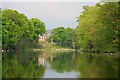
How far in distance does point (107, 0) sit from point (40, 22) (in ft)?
206

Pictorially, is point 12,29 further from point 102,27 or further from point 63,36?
point 63,36

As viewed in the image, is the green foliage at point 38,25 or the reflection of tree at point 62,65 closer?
the reflection of tree at point 62,65

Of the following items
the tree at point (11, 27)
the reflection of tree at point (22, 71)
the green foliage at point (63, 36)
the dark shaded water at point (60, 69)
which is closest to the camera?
the reflection of tree at point (22, 71)

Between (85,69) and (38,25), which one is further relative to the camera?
(38,25)

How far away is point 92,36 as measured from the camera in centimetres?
5422

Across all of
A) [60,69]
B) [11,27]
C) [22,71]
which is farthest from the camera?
[11,27]

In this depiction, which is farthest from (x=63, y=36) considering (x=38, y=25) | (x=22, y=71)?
(x=22, y=71)

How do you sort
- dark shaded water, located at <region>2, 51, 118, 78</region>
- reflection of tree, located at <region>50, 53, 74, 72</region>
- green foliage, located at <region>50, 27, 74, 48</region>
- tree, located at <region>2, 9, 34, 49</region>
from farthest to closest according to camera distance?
green foliage, located at <region>50, 27, 74, 48</region>
tree, located at <region>2, 9, 34, 49</region>
reflection of tree, located at <region>50, 53, 74, 72</region>
dark shaded water, located at <region>2, 51, 118, 78</region>

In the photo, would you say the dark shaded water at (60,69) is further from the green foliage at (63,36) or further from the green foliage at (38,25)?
the green foliage at (63,36)

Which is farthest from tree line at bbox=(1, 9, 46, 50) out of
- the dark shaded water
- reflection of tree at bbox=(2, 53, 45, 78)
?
reflection of tree at bbox=(2, 53, 45, 78)

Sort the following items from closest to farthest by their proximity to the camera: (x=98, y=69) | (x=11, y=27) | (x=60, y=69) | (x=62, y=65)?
(x=98, y=69)
(x=60, y=69)
(x=62, y=65)
(x=11, y=27)

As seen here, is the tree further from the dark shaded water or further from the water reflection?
the water reflection

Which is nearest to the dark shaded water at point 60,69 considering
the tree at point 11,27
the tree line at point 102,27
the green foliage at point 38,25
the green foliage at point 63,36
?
the tree line at point 102,27

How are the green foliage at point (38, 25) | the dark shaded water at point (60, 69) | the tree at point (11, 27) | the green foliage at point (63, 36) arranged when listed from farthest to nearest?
the green foliage at point (63, 36)
the green foliage at point (38, 25)
the tree at point (11, 27)
the dark shaded water at point (60, 69)
